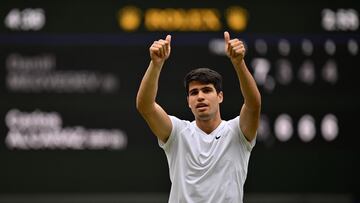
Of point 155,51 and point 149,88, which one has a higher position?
point 155,51

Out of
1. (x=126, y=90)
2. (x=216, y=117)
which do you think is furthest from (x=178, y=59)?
(x=216, y=117)

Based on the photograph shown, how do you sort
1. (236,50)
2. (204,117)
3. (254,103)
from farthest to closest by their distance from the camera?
(204,117)
(254,103)
(236,50)

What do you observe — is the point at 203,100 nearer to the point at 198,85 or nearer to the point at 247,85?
the point at 198,85

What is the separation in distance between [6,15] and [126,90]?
1.15 m

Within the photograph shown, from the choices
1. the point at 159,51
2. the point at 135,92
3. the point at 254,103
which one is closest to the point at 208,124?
the point at 254,103

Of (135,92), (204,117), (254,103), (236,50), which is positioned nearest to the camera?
(236,50)

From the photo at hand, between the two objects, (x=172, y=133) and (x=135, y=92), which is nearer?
(x=172, y=133)

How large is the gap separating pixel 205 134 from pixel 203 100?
205mm

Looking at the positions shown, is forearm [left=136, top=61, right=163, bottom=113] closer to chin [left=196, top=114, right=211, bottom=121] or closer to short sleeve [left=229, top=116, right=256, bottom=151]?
chin [left=196, top=114, right=211, bottom=121]

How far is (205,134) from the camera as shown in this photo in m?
4.43

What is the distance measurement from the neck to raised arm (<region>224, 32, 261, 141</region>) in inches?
5.5

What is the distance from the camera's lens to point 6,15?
7.28 m

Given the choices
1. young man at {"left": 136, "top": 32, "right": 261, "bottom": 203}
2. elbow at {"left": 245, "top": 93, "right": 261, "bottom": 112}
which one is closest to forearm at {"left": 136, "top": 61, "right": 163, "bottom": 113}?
young man at {"left": 136, "top": 32, "right": 261, "bottom": 203}

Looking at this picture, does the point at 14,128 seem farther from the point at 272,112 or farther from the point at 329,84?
the point at 329,84
